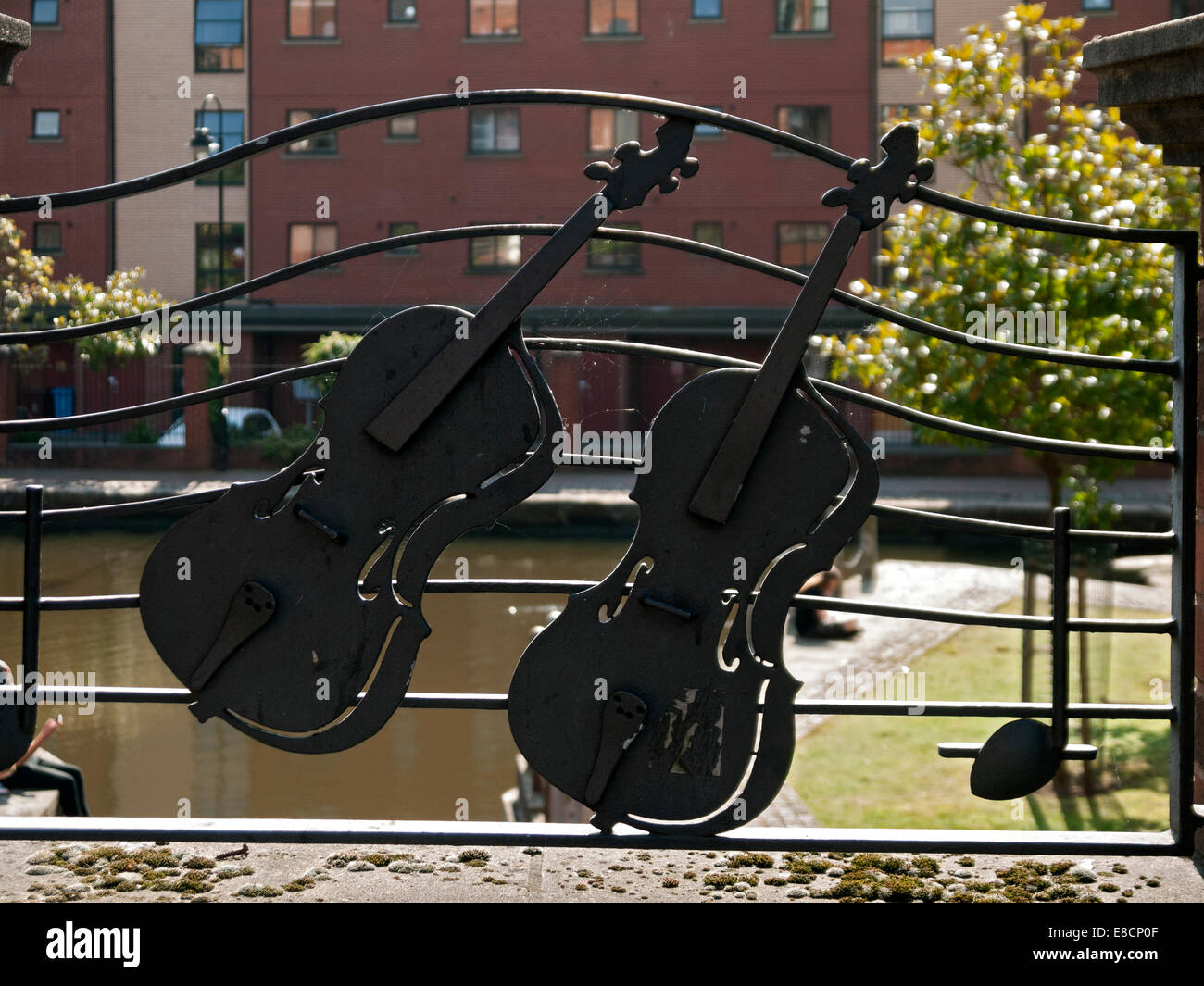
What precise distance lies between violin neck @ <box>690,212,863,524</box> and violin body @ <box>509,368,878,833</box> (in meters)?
0.04

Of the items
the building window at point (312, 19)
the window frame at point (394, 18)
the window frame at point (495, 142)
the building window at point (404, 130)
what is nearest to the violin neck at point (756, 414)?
the window frame at point (495, 142)

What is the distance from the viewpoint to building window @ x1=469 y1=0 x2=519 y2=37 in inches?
1326

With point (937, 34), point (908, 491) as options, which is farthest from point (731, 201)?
point (908, 491)

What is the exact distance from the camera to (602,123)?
33.8 m

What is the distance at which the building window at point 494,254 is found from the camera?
30.2m

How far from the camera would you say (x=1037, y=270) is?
954 centimetres

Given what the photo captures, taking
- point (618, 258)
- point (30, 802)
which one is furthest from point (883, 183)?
point (618, 258)

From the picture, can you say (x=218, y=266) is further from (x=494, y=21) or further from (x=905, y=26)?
(x=905, y=26)

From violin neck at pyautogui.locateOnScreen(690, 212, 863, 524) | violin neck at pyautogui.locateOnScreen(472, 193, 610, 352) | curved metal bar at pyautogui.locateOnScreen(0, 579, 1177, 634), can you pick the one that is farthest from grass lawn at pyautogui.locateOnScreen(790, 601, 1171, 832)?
violin neck at pyautogui.locateOnScreen(472, 193, 610, 352)

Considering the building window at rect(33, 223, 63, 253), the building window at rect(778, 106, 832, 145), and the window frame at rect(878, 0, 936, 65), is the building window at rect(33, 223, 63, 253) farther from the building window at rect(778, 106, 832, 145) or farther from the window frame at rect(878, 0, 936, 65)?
the window frame at rect(878, 0, 936, 65)

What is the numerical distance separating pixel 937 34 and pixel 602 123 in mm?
8079

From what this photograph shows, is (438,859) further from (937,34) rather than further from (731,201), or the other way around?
(937,34)

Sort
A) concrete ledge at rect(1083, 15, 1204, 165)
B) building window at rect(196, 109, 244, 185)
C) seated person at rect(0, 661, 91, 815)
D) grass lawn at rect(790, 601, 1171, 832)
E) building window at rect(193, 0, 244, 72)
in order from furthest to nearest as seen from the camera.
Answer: building window at rect(193, 0, 244, 72) < building window at rect(196, 109, 244, 185) < grass lawn at rect(790, 601, 1171, 832) < seated person at rect(0, 661, 91, 815) < concrete ledge at rect(1083, 15, 1204, 165)

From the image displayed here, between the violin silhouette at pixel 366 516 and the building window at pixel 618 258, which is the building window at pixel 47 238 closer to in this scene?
the building window at pixel 618 258
